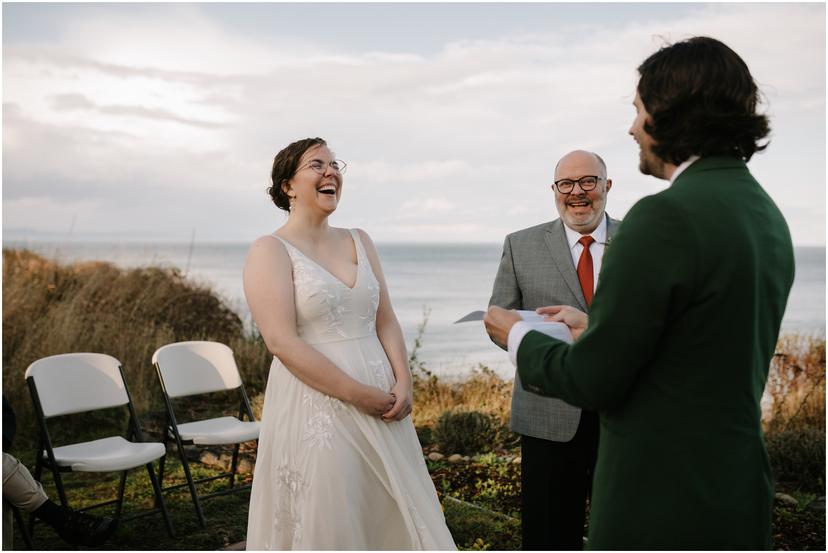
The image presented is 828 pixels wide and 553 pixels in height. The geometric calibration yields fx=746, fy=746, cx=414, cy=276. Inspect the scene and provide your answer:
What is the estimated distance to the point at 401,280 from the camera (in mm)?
42406

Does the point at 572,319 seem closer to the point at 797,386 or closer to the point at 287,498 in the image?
the point at 287,498

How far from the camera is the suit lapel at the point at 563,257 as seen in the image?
10.0 ft

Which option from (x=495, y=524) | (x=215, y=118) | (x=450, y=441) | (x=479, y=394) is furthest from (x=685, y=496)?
(x=215, y=118)

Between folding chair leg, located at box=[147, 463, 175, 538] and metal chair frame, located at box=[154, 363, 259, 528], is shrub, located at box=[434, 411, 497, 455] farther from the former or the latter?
folding chair leg, located at box=[147, 463, 175, 538]

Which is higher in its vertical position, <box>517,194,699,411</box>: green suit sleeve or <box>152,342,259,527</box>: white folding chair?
<box>517,194,699,411</box>: green suit sleeve

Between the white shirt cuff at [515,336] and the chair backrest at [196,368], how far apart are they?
372 centimetres

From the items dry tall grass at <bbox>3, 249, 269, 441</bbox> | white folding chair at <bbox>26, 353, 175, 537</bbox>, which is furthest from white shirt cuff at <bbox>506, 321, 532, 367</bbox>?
dry tall grass at <bbox>3, 249, 269, 441</bbox>

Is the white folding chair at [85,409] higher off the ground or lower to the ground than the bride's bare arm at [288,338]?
lower

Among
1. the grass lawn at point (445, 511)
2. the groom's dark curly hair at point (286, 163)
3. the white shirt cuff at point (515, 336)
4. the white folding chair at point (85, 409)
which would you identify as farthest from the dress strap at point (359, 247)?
the white folding chair at point (85, 409)

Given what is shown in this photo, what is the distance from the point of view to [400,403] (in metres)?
2.97

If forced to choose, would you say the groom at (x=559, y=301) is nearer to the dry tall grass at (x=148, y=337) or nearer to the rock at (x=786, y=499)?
the rock at (x=786, y=499)

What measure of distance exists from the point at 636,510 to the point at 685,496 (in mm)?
99

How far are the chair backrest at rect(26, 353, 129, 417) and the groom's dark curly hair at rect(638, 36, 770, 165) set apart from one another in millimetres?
4004

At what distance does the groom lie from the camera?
2.97 meters
